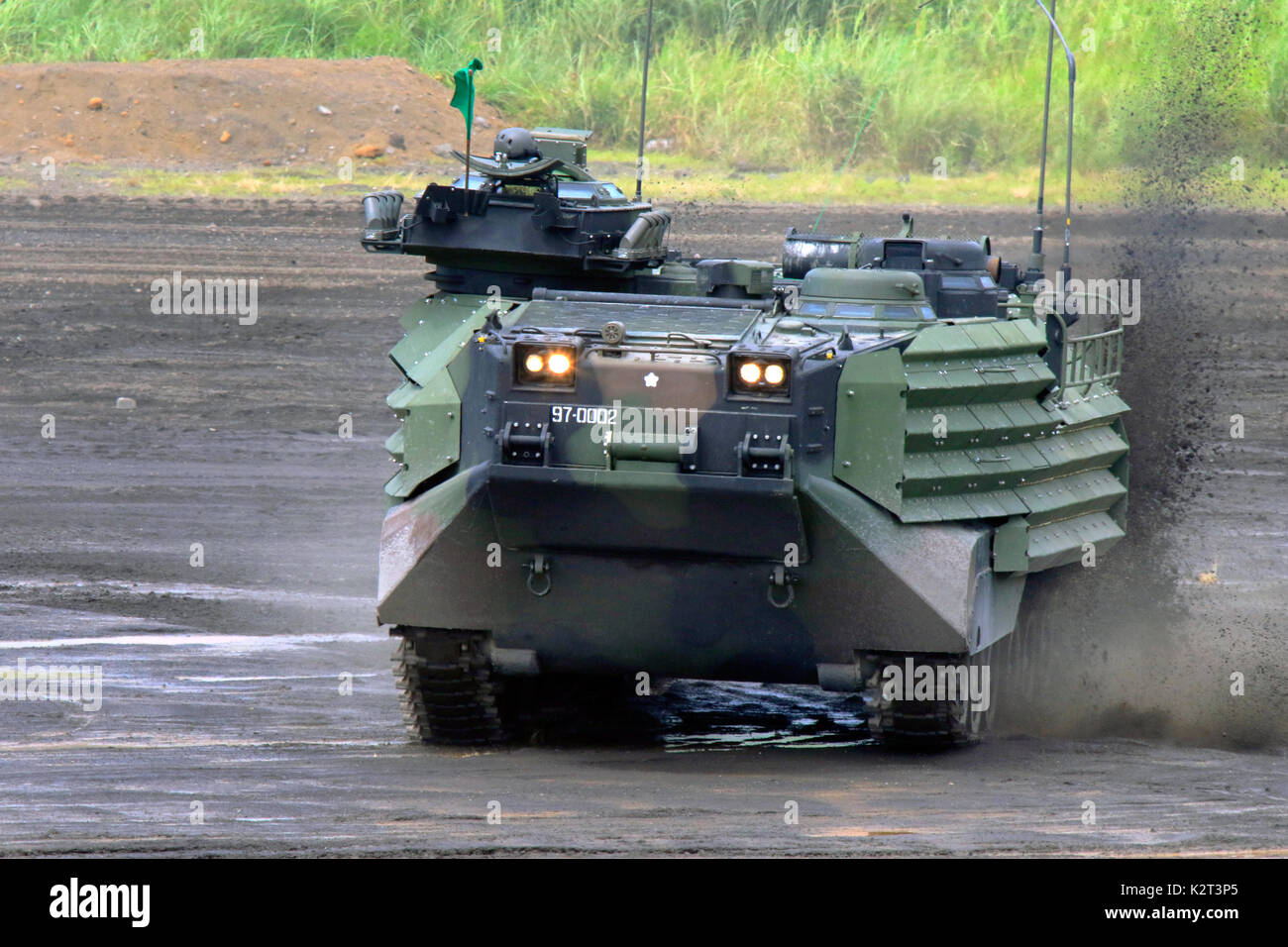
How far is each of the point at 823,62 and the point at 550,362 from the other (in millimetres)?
18940

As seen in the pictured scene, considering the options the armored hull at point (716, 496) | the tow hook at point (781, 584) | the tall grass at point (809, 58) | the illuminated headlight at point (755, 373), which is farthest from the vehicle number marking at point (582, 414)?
the tall grass at point (809, 58)

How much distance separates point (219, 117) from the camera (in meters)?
30.2

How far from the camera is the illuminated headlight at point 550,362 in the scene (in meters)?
9.59

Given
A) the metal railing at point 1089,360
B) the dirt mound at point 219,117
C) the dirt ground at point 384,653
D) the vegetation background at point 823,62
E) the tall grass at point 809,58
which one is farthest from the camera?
the dirt mound at point 219,117

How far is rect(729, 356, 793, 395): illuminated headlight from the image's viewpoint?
373 inches

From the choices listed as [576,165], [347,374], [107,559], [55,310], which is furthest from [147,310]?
[576,165]

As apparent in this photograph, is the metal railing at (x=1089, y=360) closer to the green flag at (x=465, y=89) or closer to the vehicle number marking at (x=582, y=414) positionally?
the vehicle number marking at (x=582, y=414)

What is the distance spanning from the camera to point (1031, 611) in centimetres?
→ 1205

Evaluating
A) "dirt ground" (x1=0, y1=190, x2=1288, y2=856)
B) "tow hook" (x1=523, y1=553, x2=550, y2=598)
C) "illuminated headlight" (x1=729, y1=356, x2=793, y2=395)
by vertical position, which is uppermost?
"illuminated headlight" (x1=729, y1=356, x2=793, y2=395)

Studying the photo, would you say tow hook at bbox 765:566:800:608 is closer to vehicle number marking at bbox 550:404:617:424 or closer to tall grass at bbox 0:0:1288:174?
vehicle number marking at bbox 550:404:617:424

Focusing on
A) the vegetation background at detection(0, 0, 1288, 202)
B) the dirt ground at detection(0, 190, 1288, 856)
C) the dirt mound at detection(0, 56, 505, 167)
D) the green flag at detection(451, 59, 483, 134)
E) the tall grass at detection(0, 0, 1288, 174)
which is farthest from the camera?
the dirt mound at detection(0, 56, 505, 167)

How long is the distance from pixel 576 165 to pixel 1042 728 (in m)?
4.53

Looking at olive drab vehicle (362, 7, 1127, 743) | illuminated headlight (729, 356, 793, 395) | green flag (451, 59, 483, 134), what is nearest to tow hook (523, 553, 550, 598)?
olive drab vehicle (362, 7, 1127, 743)

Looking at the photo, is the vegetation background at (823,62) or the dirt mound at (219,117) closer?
the vegetation background at (823,62)
